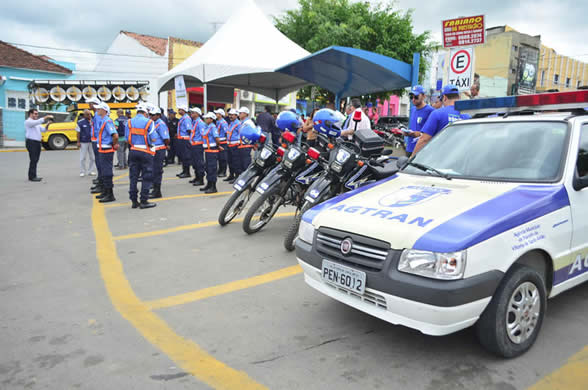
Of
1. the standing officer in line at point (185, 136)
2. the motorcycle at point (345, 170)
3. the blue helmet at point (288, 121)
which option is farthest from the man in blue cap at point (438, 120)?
the standing officer in line at point (185, 136)

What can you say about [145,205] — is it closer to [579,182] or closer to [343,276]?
[343,276]

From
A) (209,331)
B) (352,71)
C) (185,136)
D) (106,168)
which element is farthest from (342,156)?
(352,71)

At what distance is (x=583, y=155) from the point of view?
11.2ft

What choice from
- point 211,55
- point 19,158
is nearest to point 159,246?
point 211,55

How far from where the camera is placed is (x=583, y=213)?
10.6ft

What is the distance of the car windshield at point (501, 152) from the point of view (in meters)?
3.34

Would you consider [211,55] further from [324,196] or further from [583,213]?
[583,213]

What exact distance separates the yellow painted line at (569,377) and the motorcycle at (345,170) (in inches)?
106

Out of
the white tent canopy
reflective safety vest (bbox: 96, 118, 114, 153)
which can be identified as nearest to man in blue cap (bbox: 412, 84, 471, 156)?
reflective safety vest (bbox: 96, 118, 114, 153)

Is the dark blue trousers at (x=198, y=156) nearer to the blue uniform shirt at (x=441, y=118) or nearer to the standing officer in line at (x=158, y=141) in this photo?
the standing officer in line at (x=158, y=141)

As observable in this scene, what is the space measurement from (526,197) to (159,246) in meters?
4.26

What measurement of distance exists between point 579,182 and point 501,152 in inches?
24.2

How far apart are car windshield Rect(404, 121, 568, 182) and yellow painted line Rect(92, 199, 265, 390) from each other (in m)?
2.38

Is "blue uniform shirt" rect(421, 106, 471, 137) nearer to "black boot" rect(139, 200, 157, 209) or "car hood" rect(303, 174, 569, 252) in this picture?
"car hood" rect(303, 174, 569, 252)
